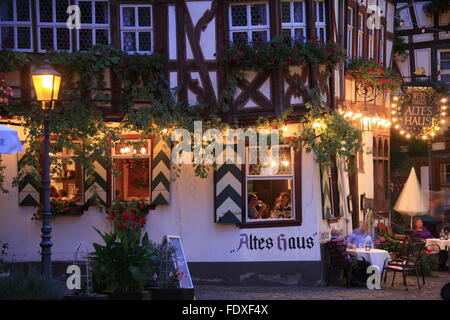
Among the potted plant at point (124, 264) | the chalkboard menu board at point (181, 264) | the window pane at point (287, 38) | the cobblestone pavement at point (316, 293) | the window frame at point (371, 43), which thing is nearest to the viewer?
the potted plant at point (124, 264)

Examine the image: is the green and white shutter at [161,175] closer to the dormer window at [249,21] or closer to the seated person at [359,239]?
the dormer window at [249,21]

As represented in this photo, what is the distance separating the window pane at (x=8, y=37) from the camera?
15594 millimetres

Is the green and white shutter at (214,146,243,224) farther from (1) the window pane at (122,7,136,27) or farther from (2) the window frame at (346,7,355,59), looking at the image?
(2) the window frame at (346,7,355,59)

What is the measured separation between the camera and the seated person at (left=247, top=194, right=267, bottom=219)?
1600cm

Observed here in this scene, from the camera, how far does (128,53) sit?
51.7 ft

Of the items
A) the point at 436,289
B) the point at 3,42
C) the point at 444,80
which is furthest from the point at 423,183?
the point at 3,42

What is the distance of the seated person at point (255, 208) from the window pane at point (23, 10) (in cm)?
537

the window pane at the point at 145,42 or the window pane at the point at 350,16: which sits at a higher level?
the window pane at the point at 350,16

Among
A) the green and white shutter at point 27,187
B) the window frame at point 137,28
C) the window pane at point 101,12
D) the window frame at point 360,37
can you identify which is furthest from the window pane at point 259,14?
the green and white shutter at point 27,187

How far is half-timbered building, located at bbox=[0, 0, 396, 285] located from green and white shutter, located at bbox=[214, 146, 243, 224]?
19mm

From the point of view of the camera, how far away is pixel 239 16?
51.6 feet

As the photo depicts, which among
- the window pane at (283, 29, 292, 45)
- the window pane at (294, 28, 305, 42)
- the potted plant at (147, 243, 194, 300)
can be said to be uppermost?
the window pane at (294, 28, 305, 42)

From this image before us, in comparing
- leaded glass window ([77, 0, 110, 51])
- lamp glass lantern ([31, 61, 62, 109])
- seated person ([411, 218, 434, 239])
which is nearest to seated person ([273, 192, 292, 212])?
leaded glass window ([77, 0, 110, 51])

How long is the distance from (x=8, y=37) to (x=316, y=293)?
7.30 metres
